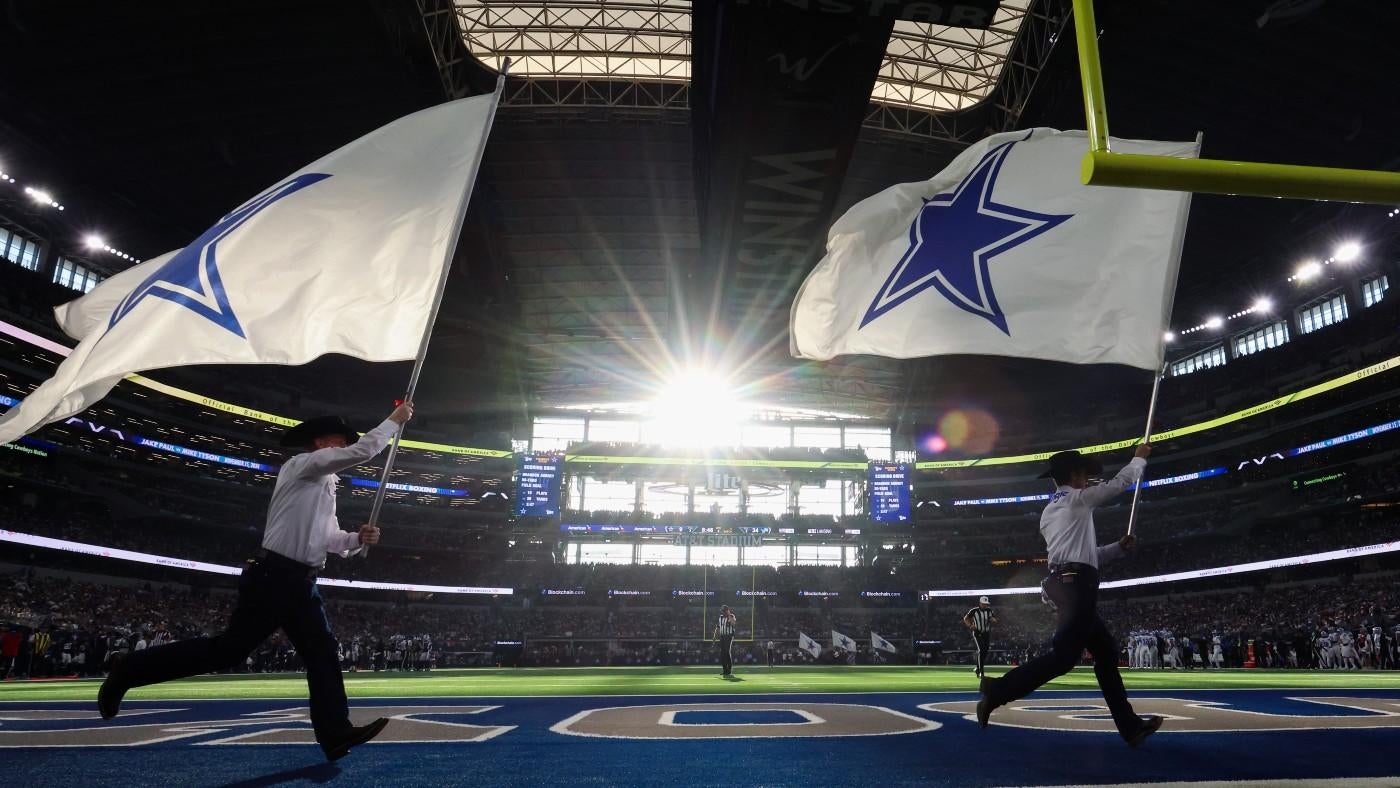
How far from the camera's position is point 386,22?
60.3 ft

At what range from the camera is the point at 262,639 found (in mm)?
3963

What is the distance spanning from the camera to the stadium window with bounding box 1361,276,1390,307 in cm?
3682

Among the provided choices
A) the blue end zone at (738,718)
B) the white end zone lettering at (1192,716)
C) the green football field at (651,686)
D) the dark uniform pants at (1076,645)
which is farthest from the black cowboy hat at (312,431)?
the green football field at (651,686)

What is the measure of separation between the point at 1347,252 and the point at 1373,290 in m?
6.13

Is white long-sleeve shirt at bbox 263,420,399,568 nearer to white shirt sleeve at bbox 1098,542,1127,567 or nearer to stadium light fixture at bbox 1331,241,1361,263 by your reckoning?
white shirt sleeve at bbox 1098,542,1127,567

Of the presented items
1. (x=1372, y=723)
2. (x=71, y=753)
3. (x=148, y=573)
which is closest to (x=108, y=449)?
(x=148, y=573)

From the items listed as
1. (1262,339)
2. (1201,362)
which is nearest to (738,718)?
(1262,339)

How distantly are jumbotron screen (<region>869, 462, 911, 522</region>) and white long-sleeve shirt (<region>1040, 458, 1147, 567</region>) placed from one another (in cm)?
3855

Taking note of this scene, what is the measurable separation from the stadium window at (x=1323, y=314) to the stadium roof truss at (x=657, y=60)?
2777 cm

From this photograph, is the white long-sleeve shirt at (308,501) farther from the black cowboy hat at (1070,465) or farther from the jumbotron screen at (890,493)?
the jumbotron screen at (890,493)

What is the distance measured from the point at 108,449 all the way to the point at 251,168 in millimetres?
24209

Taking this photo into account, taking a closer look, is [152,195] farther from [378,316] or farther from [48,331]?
[378,316]

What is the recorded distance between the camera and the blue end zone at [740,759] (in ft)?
12.0

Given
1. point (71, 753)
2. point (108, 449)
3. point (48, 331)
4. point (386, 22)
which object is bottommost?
point (71, 753)
